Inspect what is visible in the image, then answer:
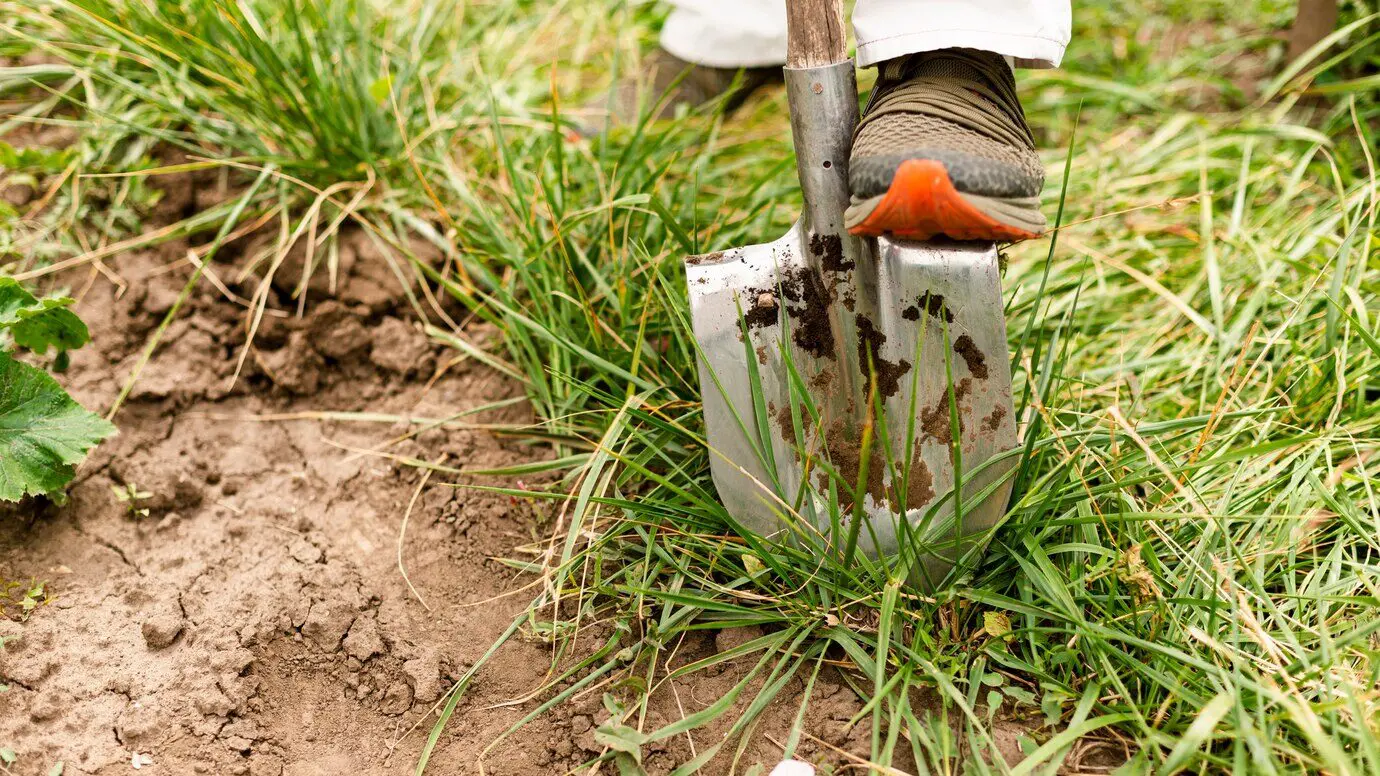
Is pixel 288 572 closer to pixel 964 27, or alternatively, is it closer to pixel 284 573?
pixel 284 573

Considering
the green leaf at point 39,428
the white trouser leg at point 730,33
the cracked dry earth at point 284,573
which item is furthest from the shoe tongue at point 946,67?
the green leaf at point 39,428

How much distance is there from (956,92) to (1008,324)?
582 millimetres

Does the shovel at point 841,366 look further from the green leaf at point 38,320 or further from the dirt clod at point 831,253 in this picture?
the green leaf at point 38,320

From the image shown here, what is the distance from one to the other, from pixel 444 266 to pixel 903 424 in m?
1.10

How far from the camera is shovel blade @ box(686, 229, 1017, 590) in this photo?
135 centimetres

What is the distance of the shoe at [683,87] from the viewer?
2340 mm

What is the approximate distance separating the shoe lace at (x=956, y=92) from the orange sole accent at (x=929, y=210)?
0.18m

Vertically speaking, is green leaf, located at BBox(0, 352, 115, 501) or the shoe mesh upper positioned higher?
the shoe mesh upper

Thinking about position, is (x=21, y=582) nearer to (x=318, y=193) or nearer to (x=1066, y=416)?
(x=318, y=193)

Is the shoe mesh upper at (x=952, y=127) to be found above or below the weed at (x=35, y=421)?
above

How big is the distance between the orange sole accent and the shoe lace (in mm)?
185

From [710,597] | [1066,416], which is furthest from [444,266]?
[1066,416]

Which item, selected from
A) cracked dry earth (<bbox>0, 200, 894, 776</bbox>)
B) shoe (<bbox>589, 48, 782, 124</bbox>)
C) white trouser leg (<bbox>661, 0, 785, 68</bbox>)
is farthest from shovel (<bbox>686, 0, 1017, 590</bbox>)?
shoe (<bbox>589, 48, 782, 124</bbox>)

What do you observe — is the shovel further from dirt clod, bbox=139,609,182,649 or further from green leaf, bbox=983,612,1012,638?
dirt clod, bbox=139,609,182,649
